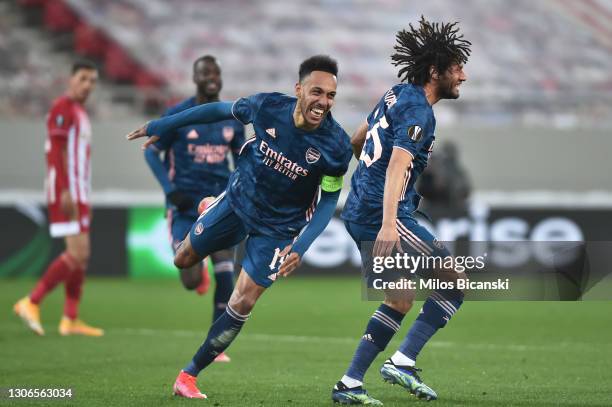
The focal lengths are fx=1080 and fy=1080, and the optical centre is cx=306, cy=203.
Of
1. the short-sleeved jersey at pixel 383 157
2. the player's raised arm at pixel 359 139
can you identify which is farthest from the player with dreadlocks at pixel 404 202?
the player's raised arm at pixel 359 139

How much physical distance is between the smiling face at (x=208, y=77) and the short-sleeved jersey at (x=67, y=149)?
6.48ft

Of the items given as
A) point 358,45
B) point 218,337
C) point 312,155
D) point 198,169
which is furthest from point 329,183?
point 358,45

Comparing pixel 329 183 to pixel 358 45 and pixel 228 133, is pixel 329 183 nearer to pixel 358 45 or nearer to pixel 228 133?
pixel 228 133

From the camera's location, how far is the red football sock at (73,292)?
10.6m

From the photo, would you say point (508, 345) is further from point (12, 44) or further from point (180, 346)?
point (12, 44)

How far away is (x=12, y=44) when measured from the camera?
2006 cm

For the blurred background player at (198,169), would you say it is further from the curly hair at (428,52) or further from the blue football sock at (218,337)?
the curly hair at (428,52)

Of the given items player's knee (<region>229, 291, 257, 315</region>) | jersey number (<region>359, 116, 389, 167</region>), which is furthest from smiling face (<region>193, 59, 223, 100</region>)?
player's knee (<region>229, 291, 257, 315</region>)

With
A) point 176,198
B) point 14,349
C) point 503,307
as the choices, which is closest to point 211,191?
point 176,198

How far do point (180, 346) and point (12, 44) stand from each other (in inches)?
476

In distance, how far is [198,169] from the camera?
9273 mm

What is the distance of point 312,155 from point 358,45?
49.6 ft

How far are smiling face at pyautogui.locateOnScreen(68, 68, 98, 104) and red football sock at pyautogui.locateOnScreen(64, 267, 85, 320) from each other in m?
1.71

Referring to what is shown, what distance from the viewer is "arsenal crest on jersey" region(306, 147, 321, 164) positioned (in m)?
6.48
